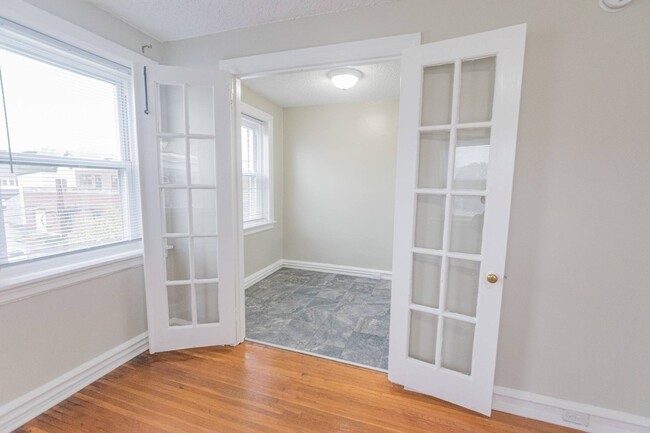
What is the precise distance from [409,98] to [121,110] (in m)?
2.17

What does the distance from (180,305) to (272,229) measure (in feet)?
6.97

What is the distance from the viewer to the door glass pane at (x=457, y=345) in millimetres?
1741

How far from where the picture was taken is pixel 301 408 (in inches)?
67.1

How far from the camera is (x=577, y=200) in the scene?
1522mm

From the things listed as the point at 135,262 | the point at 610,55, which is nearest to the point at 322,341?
the point at 135,262

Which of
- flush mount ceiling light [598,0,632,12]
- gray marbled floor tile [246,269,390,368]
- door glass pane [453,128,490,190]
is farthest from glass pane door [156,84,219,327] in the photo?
flush mount ceiling light [598,0,632,12]

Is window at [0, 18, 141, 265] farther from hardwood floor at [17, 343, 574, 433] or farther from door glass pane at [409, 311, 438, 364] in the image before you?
door glass pane at [409, 311, 438, 364]

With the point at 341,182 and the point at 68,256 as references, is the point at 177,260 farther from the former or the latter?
the point at 341,182

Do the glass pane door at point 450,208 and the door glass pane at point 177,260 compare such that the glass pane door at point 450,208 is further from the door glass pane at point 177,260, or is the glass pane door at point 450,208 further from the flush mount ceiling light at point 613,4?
the door glass pane at point 177,260

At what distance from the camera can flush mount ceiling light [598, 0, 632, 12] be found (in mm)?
1337

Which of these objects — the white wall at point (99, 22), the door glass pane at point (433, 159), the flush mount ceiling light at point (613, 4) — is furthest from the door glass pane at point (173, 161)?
the flush mount ceiling light at point (613, 4)

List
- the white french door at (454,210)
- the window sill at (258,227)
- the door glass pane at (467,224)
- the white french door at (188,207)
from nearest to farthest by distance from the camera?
the white french door at (454,210) → the door glass pane at (467,224) → the white french door at (188,207) → the window sill at (258,227)

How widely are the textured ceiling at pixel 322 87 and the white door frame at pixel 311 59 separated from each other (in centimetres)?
69

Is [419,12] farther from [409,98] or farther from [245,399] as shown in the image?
[245,399]
